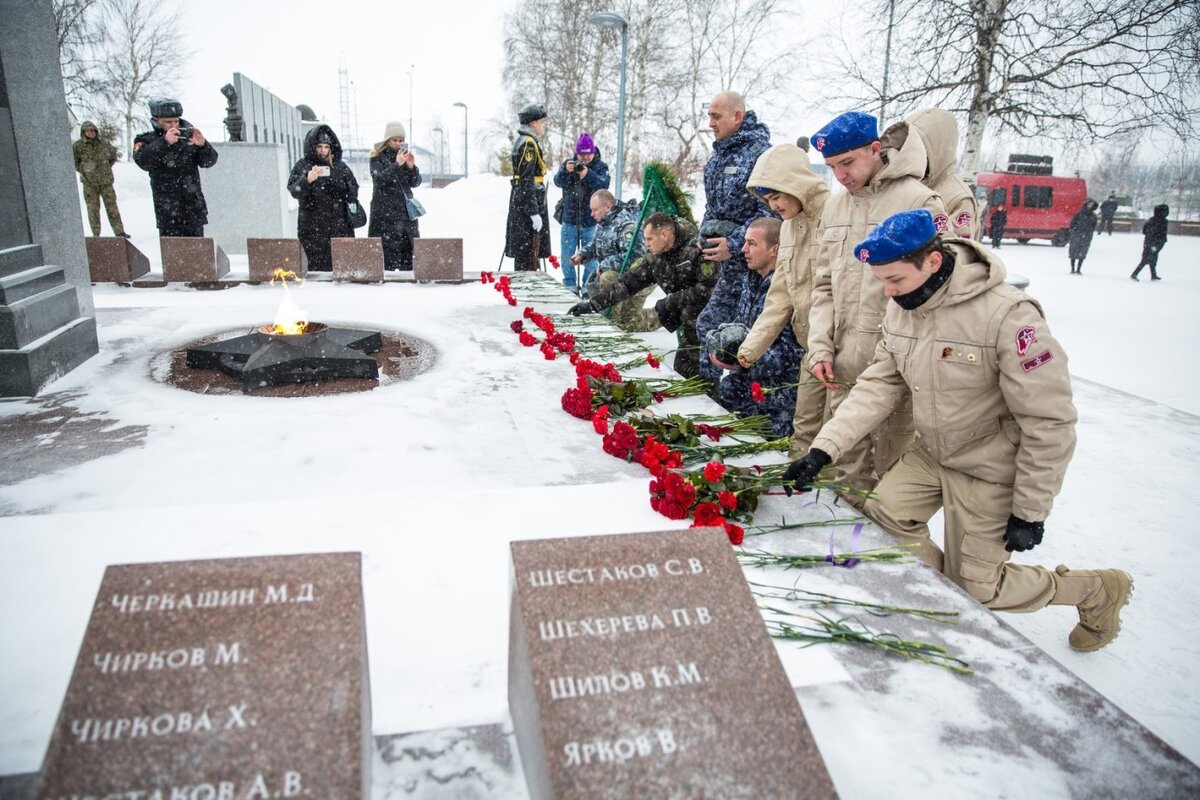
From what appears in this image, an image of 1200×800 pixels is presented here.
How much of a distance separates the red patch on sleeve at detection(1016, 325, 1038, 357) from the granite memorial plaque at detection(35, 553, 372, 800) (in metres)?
2.15

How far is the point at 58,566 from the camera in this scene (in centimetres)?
225

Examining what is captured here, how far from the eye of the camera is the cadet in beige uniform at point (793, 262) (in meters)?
3.73

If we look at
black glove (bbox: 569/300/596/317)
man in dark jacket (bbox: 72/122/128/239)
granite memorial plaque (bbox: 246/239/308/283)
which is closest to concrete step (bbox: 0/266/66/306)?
granite memorial plaque (bbox: 246/239/308/283)

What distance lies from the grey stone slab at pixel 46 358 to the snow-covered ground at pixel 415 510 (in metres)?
0.10

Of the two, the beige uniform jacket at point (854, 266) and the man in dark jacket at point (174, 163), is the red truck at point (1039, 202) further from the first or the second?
the beige uniform jacket at point (854, 266)

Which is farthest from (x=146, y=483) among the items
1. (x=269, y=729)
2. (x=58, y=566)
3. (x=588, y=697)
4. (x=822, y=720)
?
(x=822, y=720)

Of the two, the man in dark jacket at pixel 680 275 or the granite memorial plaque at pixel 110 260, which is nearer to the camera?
the man in dark jacket at pixel 680 275

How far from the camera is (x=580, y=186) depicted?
898cm

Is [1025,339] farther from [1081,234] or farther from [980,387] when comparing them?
[1081,234]

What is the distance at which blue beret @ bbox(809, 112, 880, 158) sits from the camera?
10.3 feet

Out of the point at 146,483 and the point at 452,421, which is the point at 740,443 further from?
the point at 146,483

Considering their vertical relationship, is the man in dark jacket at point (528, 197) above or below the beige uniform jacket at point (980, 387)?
above

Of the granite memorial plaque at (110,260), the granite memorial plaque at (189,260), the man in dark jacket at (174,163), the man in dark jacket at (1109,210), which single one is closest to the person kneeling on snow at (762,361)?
the granite memorial plaque at (189,260)

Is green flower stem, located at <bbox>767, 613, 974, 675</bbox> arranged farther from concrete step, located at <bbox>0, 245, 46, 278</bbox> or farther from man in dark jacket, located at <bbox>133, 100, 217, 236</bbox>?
man in dark jacket, located at <bbox>133, 100, 217, 236</bbox>
